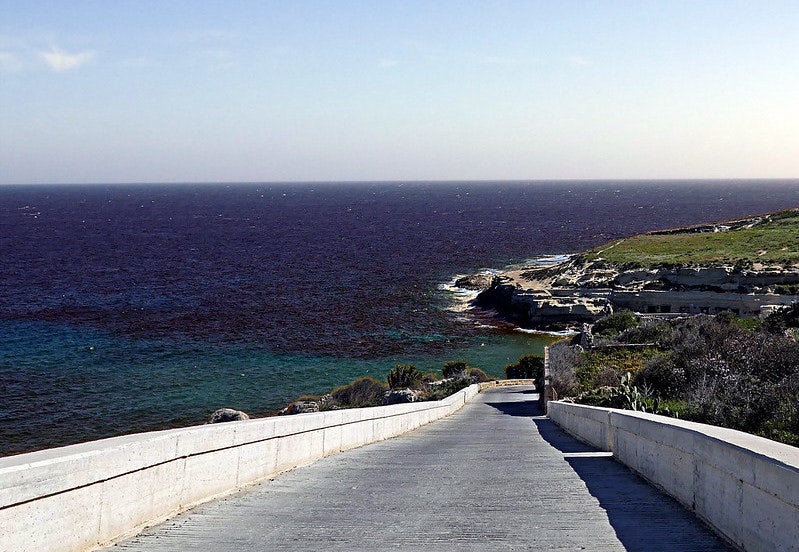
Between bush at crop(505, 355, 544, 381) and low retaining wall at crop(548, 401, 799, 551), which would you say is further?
bush at crop(505, 355, 544, 381)

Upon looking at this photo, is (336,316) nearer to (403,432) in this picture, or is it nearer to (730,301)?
(730,301)

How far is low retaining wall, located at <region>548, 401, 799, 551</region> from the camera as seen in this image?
4195 mm

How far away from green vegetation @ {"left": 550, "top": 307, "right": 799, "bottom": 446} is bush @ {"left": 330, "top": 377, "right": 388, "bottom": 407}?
7.08m

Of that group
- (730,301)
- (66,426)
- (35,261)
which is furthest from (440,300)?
(35,261)

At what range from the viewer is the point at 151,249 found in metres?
96.9

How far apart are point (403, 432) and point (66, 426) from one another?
18881mm

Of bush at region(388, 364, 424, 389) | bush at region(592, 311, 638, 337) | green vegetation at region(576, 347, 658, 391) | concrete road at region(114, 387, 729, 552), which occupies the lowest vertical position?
bush at region(388, 364, 424, 389)

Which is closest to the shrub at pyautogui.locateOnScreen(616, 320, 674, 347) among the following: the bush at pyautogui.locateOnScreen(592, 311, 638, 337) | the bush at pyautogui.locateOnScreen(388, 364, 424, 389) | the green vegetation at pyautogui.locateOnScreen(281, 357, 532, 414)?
the bush at pyautogui.locateOnScreen(592, 311, 638, 337)

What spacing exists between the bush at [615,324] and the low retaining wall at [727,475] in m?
32.1

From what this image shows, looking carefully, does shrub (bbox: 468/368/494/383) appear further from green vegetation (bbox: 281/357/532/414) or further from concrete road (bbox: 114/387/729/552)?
concrete road (bbox: 114/387/729/552)

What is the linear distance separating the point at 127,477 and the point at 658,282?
186ft

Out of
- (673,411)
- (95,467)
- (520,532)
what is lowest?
(673,411)

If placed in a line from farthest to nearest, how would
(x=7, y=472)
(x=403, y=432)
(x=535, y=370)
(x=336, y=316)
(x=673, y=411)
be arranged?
(x=336, y=316), (x=535, y=370), (x=403, y=432), (x=673, y=411), (x=7, y=472)

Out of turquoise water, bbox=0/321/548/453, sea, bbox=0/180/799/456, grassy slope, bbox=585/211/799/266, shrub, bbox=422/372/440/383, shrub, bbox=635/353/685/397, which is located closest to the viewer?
shrub, bbox=635/353/685/397
